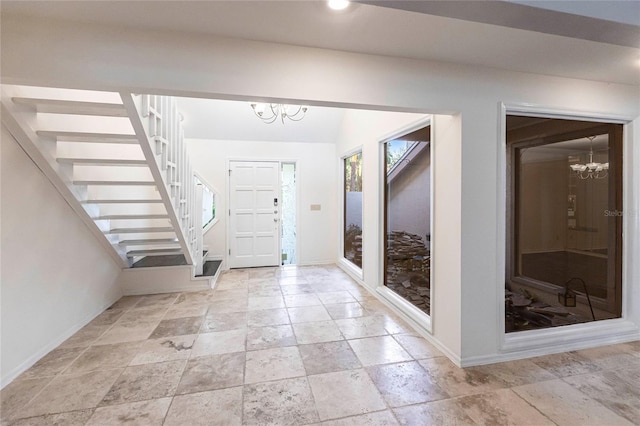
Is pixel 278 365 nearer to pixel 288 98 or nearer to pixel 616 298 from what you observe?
pixel 288 98

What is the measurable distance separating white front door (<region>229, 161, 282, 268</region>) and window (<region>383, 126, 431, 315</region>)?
8.01ft

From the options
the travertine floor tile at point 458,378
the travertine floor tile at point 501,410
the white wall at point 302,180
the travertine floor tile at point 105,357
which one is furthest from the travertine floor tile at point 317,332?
the white wall at point 302,180

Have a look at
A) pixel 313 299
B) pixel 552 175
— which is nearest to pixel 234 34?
pixel 313 299

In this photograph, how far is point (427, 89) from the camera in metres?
2.06

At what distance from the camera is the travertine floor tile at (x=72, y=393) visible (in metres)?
1.72

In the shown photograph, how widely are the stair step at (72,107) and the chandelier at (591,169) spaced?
13.3 feet

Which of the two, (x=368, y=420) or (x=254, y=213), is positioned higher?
Answer: (x=254, y=213)

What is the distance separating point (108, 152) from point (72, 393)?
2.52 m

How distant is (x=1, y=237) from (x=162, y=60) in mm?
1632

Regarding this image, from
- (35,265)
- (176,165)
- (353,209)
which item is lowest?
(35,265)

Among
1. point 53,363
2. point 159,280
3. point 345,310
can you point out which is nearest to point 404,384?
point 345,310

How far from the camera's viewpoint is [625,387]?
6.29ft

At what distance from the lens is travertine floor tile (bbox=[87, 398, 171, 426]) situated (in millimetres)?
1609

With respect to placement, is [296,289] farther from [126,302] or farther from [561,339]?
[561,339]
